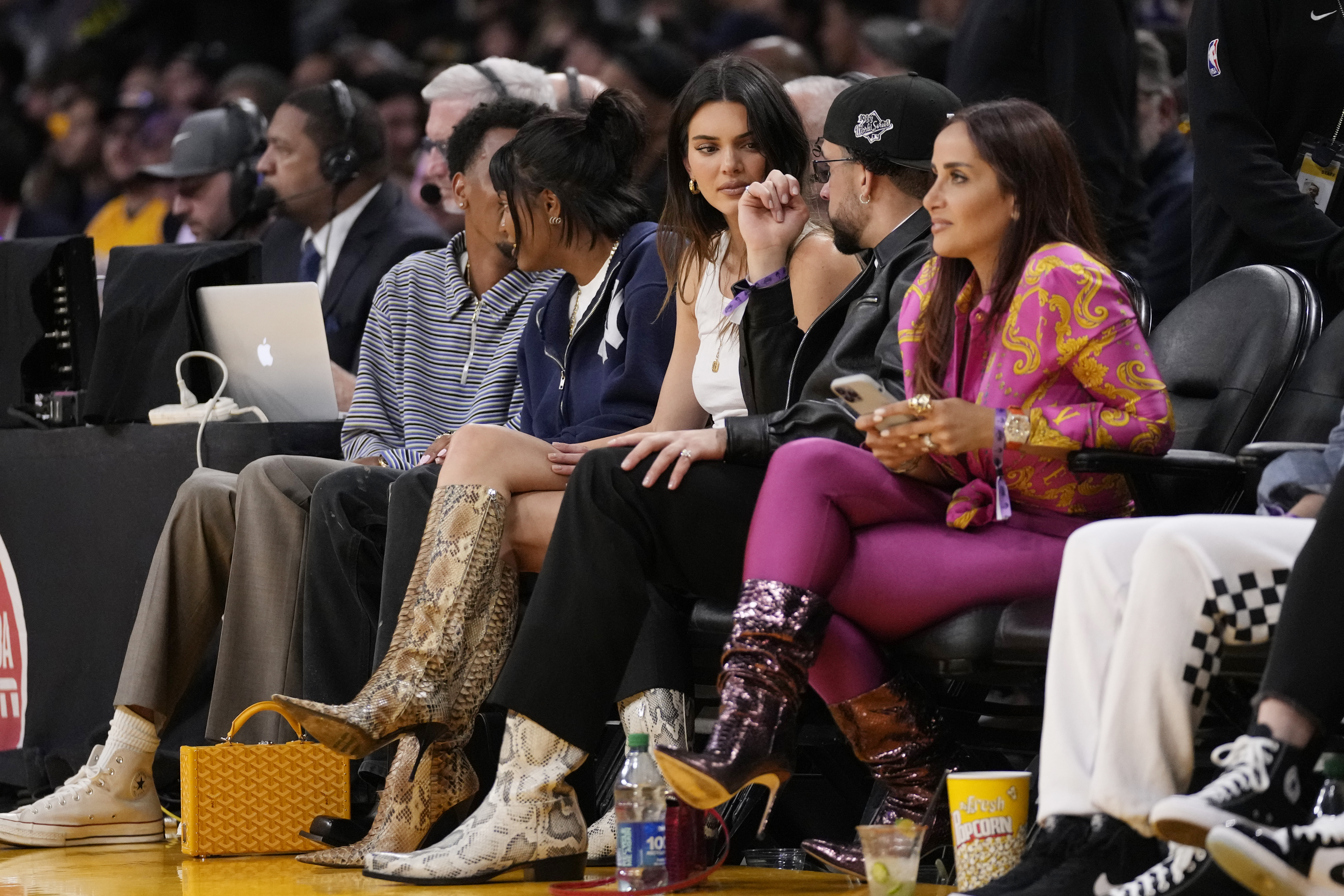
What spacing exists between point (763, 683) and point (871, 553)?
0.89 ft

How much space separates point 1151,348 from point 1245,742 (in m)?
1.21

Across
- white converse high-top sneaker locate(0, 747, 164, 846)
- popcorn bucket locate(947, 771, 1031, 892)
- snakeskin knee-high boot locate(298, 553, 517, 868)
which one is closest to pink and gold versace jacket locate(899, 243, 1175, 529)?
popcorn bucket locate(947, 771, 1031, 892)

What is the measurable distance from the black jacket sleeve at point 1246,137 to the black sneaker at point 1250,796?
165 centimetres

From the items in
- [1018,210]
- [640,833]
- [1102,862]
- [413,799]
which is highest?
[1018,210]

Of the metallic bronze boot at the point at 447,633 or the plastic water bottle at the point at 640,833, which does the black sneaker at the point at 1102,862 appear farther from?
the metallic bronze boot at the point at 447,633

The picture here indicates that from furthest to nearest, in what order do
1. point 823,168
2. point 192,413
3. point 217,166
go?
point 217,166 → point 192,413 → point 823,168

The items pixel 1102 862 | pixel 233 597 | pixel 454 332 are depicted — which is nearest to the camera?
pixel 1102 862

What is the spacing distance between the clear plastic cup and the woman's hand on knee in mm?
604

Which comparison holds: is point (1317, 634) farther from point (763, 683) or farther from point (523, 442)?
point (523, 442)

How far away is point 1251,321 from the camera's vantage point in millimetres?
2957

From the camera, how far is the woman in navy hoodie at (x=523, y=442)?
292 centimetres

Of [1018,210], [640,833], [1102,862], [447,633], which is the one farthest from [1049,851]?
[447,633]

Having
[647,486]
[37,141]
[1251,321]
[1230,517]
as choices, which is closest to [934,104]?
[1251,321]

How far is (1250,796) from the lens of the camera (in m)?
1.99
